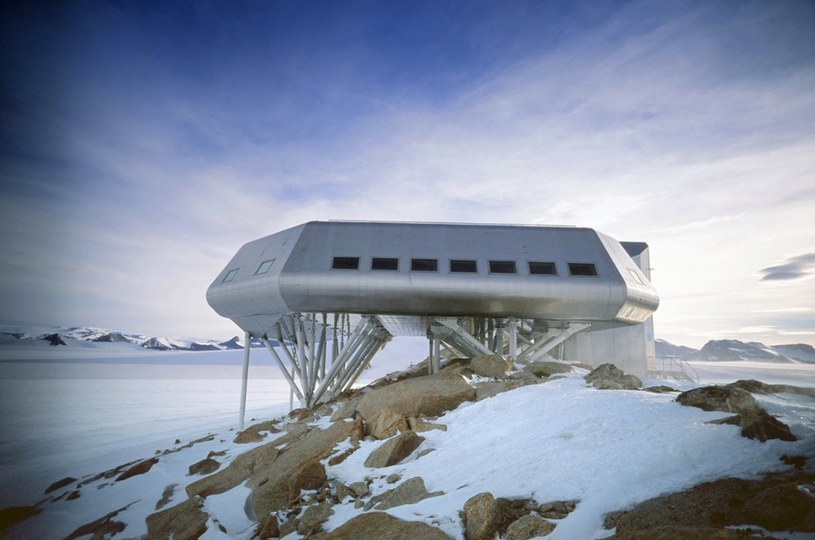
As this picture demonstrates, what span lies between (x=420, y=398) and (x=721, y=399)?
7.13 m

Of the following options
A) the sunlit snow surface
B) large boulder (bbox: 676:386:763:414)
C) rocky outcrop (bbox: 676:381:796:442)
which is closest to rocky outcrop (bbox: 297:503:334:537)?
the sunlit snow surface

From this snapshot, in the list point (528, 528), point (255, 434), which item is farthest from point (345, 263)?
point (528, 528)

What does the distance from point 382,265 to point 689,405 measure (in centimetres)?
1427

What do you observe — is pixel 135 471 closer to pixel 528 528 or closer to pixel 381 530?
pixel 381 530

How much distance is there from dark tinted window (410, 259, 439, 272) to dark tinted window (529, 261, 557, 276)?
4.67 metres

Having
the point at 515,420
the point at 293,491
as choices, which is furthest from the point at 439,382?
the point at 293,491

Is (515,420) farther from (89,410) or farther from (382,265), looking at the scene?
(89,410)

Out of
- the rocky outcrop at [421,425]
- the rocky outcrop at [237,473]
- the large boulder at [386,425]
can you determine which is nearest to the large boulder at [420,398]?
the large boulder at [386,425]

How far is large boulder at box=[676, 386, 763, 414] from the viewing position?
702 cm

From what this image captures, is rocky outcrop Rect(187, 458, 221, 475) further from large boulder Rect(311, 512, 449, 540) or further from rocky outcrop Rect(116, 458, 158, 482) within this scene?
large boulder Rect(311, 512, 449, 540)

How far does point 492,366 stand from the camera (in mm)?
15883

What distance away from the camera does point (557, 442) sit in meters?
7.21

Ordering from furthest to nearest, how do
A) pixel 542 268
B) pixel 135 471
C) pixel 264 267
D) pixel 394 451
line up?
pixel 264 267
pixel 542 268
pixel 135 471
pixel 394 451

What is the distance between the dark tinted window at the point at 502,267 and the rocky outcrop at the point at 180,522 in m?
14.8
